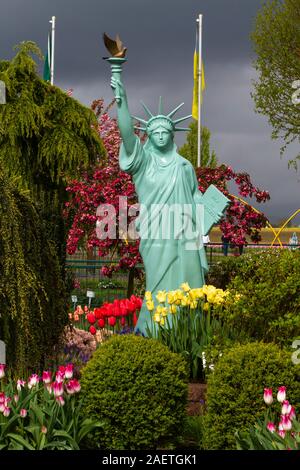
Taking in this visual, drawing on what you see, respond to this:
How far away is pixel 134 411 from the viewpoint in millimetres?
5645

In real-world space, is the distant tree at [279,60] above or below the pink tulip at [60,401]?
above

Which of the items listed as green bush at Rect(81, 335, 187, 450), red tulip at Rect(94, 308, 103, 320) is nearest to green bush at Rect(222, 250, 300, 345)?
green bush at Rect(81, 335, 187, 450)

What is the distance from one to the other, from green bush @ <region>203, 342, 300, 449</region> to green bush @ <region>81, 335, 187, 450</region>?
11.1 inches

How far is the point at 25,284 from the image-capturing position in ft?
21.7

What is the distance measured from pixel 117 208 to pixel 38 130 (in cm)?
213

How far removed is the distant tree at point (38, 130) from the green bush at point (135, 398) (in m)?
7.83

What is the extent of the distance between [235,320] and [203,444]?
6.75ft

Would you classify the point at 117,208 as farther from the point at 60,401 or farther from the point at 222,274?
the point at 60,401

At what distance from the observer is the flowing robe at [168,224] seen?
348 inches

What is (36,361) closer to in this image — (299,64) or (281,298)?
(281,298)

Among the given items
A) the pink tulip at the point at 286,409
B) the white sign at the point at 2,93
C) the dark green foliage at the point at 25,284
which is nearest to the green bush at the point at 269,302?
the dark green foliage at the point at 25,284

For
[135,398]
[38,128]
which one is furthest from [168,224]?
[38,128]

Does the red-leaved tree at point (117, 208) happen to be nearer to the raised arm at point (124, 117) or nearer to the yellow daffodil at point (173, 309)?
the raised arm at point (124, 117)
